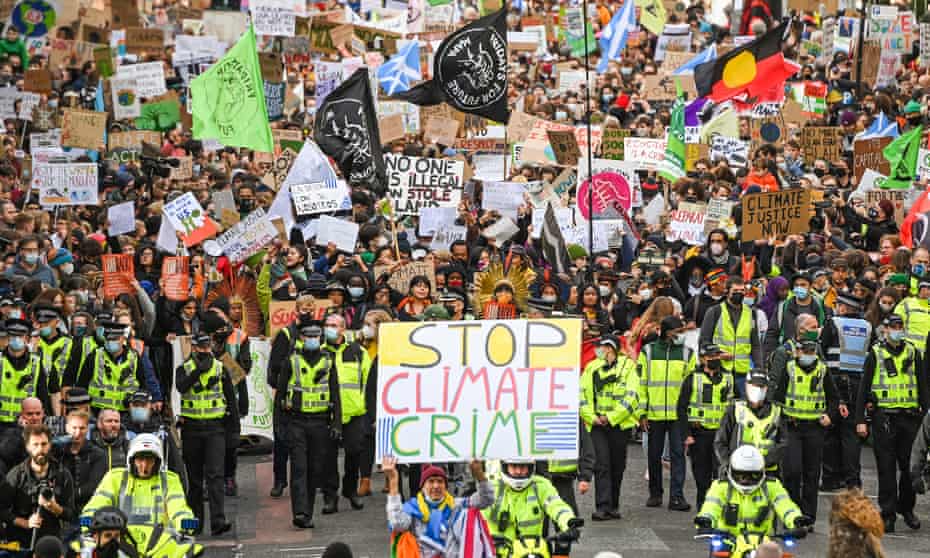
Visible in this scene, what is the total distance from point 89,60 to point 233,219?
13.2 metres

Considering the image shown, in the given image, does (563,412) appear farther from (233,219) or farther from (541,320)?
(233,219)

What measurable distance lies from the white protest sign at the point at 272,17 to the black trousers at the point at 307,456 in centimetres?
1482

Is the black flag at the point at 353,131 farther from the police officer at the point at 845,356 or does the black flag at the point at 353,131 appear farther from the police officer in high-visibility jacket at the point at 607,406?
the police officer at the point at 845,356

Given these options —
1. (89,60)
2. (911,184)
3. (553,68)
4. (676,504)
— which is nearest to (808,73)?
(553,68)

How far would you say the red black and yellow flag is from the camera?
2516 centimetres

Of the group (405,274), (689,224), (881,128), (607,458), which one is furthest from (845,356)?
(881,128)

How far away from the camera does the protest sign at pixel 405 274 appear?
19.4 m

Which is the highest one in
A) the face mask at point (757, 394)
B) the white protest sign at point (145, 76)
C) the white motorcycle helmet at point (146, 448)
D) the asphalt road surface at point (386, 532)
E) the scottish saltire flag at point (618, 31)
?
the scottish saltire flag at point (618, 31)

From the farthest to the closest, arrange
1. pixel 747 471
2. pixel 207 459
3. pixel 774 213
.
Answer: pixel 774 213
pixel 207 459
pixel 747 471

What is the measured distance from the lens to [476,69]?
74.5ft

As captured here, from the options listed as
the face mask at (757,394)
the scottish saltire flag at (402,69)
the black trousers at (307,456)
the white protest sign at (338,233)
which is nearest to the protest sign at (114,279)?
the white protest sign at (338,233)

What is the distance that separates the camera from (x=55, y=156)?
78.2ft

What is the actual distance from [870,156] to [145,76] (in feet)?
35.9

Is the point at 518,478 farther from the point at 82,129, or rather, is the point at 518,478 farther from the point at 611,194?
the point at 82,129
